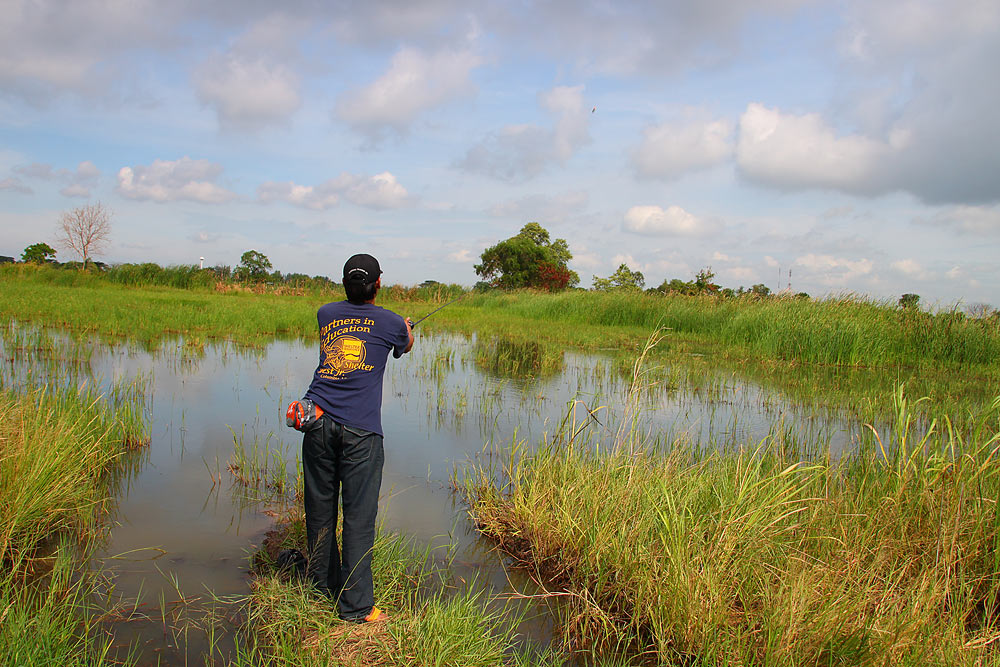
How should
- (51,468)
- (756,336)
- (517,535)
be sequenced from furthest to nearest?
1. (756,336)
2. (517,535)
3. (51,468)

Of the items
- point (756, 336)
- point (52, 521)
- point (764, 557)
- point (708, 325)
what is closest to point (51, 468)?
point (52, 521)

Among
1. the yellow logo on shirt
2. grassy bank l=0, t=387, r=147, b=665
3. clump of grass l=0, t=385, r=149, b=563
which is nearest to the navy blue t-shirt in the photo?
the yellow logo on shirt

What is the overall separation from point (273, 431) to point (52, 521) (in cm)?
259

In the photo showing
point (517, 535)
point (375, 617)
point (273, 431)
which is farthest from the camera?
→ point (273, 431)

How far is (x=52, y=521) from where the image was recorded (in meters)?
3.86

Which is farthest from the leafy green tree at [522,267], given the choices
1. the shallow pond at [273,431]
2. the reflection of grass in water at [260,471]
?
the reflection of grass in water at [260,471]

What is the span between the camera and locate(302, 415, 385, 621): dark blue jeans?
2.97 meters

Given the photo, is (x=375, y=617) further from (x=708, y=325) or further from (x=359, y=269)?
(x=708, y=325)

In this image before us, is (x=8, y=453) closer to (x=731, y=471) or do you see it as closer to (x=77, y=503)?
(x=77, y=503)

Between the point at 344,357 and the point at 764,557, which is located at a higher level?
the point at 344,357

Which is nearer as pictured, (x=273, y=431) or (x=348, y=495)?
(x=348, y=495)

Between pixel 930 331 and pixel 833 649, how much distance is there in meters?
14.0

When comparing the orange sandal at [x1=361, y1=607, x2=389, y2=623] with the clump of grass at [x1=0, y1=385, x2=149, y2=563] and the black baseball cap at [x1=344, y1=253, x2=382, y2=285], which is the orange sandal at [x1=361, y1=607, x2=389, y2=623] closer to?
the black baseball cap at [x1=344, y1=253, x2=382, y2=285]

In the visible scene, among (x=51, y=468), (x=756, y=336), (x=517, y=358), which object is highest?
(x=756, y=336)
